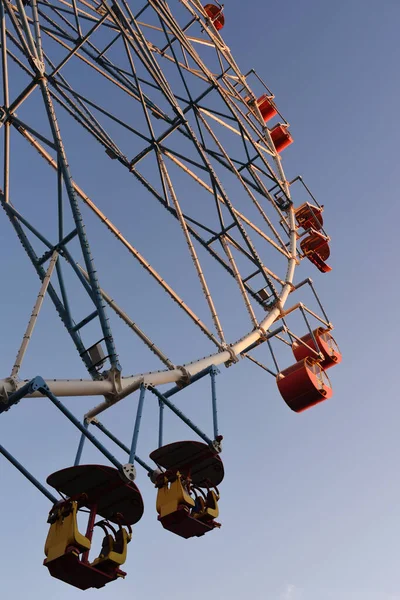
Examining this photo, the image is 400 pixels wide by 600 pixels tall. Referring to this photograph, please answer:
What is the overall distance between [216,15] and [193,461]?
68.4 feet

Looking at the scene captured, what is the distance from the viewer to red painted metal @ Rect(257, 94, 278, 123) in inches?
1165

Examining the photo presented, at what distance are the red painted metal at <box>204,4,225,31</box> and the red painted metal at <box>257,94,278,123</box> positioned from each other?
314cm

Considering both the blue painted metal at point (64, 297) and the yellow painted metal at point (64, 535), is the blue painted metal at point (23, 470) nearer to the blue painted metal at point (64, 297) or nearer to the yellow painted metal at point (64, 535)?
the yellow painted metal at point (64, 535)

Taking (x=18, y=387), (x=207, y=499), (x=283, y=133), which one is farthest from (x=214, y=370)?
(x=283, y=133)

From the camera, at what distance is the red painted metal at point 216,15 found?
28.5m

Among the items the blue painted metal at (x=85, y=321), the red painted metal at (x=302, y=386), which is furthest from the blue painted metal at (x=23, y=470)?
the red painted metal at (x=302, y=386)

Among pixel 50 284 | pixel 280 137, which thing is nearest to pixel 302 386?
pixel 50 284

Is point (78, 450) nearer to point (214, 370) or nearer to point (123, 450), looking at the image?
point (123, 450)

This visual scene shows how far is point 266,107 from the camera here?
2964cm

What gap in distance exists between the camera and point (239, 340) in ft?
53.1

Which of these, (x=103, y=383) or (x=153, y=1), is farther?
(x=153, y=1)

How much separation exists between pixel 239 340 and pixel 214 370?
2.85 meters

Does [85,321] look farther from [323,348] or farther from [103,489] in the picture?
[323,348]

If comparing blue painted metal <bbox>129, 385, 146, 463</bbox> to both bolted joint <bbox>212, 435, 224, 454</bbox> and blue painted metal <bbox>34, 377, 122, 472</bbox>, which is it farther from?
bolted joint <bbox>212, 435, 224, 454</bbox>
